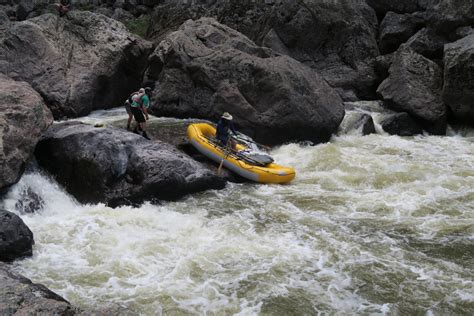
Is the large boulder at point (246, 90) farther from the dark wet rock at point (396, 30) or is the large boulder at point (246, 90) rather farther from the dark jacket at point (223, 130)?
the dark wet rock at point (396, 30)

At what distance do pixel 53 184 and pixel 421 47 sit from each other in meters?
15.3

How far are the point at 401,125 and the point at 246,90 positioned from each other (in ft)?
18.0

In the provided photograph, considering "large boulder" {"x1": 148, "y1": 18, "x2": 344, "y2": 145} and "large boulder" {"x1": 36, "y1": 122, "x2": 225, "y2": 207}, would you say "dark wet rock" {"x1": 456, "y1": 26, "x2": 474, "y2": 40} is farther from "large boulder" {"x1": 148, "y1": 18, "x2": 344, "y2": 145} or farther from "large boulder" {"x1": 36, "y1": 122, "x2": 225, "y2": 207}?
"large boulder" {"x1": 36, "y1": 122, "x2": 225, "y2": 207}

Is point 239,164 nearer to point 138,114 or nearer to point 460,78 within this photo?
point 138,114

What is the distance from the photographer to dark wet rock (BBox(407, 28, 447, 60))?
20.1m

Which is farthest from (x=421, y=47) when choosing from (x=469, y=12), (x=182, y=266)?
(x=182, y=266)

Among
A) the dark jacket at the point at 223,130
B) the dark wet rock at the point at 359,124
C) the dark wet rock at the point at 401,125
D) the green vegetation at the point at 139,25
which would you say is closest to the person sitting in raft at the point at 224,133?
the dark jacket at the point at 223,130

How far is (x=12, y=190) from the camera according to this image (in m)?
10.3

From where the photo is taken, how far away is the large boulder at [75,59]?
16422 mm

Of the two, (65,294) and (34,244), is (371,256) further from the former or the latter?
(34,244)

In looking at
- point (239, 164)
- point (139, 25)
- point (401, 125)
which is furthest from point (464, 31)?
point (139, 25)

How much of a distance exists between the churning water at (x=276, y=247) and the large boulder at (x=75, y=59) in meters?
6.20

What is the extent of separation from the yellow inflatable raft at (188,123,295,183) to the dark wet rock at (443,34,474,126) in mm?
7405

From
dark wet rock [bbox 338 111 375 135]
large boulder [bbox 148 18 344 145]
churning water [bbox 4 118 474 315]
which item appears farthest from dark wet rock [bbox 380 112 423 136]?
churning water [bbox 4 118 474 315]
